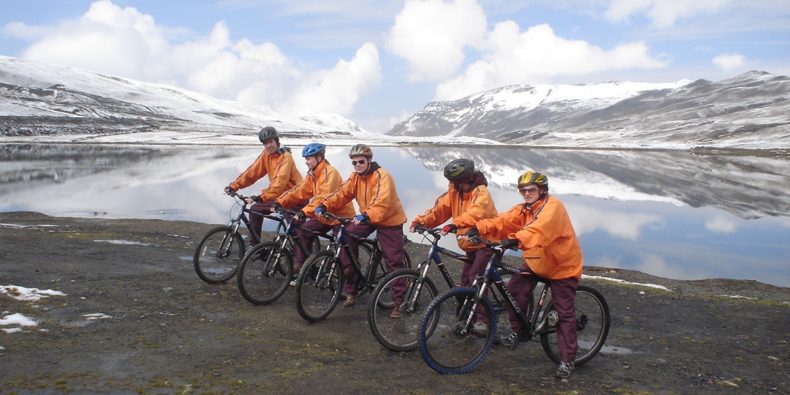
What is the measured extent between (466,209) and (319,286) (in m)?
2.43

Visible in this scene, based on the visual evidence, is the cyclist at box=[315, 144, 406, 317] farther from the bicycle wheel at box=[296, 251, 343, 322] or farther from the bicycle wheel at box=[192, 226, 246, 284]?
the bicycle wheel at box=[192, 226, 246, 284]

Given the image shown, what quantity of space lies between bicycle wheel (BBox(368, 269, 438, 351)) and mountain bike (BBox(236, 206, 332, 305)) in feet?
7.09

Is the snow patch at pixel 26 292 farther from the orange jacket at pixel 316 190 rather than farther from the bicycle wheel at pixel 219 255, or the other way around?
the orange jacket at pixel 316 190

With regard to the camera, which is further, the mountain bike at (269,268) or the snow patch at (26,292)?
the mountain bike at (269,268)

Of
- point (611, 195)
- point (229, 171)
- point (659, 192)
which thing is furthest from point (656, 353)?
point (229, 171)

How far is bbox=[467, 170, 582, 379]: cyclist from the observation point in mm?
6742

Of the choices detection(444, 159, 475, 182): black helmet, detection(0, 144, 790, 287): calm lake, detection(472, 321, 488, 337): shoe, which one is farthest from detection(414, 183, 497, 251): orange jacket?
detection(0, 144, 790, 287): calm lake

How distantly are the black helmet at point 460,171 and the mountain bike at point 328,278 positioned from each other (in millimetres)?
1876

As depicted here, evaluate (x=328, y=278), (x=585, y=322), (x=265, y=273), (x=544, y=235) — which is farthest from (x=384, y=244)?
(x=585, y=322)

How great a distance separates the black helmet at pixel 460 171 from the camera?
7.96 m

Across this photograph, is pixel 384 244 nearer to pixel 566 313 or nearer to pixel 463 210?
pixel 463 210

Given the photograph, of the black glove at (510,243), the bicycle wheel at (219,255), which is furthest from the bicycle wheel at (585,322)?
the bicycle wheel at (219,255)

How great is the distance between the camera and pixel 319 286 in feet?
28.3

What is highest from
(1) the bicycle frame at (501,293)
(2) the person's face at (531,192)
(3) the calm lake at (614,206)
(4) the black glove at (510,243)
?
(2) the person's face at (531,192)
